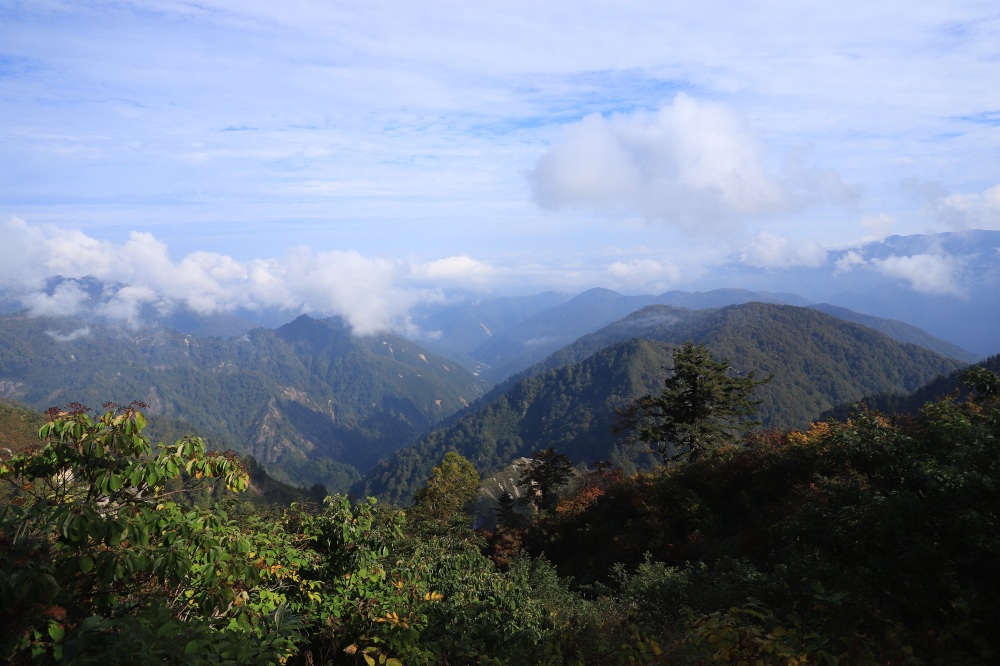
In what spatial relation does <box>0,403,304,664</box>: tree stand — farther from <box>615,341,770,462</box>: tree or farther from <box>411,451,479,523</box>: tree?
<box>411,451,479,523</box>: tree

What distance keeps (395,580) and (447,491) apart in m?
44.2

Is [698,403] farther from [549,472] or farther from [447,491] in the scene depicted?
[447,491]

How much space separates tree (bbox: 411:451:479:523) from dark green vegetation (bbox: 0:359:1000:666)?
106 feet

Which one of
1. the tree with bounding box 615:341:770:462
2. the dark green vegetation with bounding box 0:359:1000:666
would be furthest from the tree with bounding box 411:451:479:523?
the dark green vegetation with bounding box 0:359:1000:666

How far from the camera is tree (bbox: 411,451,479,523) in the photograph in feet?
146

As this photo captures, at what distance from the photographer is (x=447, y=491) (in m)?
49.9

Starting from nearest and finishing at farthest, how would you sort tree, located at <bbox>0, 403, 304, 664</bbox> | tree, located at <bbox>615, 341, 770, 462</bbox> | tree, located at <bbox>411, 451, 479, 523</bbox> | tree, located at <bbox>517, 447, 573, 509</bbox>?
tree, located at <bbox>0, 403, 304, 664</bbox> → tree, located at <bbox>615, 341, 770, 462</bbox> → tree, located at <bbox>517, 447, 573, 509</bbox> → tree, located at <bbox>411, 451, 479, 523</bbox>

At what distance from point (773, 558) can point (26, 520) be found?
1459 cm

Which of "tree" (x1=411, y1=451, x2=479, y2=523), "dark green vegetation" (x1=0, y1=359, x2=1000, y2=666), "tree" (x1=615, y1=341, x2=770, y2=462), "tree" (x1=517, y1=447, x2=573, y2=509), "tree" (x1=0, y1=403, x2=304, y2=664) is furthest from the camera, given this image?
"tree" (x1=411, y1=451, x2=479, y2=523)

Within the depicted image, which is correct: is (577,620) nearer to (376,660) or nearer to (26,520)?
(376,660)

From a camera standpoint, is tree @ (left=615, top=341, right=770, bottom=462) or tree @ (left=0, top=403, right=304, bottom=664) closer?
tree @ (left=0, top=403, right=304, bottom=664)

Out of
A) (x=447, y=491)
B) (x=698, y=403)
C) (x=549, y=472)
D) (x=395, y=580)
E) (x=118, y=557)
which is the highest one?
(x=118, y=557)

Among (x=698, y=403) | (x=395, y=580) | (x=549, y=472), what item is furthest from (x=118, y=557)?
(x=549, y=472)

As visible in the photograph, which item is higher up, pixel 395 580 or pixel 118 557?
pixel 118 557
